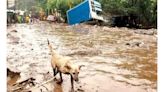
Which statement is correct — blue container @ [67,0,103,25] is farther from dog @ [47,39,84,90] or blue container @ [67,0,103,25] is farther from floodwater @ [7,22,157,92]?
dog @ [47,39,84,90]

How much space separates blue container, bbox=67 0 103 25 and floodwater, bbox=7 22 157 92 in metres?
0.04

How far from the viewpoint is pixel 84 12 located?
7.37 feet

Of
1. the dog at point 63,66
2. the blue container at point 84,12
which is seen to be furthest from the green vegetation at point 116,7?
the dog at point 63,66

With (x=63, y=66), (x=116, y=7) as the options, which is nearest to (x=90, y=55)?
(x=63, y=66)

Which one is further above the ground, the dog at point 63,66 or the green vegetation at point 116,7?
the green vegetation at point 116,7

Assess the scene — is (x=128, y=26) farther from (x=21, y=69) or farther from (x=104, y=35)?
(x=21, y=69)

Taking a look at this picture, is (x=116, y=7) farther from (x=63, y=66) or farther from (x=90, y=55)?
(x=63, y=66)

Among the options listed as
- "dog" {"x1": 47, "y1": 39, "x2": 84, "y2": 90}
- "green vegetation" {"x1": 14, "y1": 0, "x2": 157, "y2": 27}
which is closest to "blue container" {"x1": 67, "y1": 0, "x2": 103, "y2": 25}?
"green vegetation" {"x1": 14, "y1": 0, "x2": 157, "y2": 27}

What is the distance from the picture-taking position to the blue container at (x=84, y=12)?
222cm

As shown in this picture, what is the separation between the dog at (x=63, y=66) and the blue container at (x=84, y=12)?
244 millimetres

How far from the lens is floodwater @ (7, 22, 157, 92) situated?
210cm

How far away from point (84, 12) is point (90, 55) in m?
0.27

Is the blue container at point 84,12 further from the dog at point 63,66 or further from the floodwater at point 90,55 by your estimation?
the dog at point 63,66

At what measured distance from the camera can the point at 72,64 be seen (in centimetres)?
208
